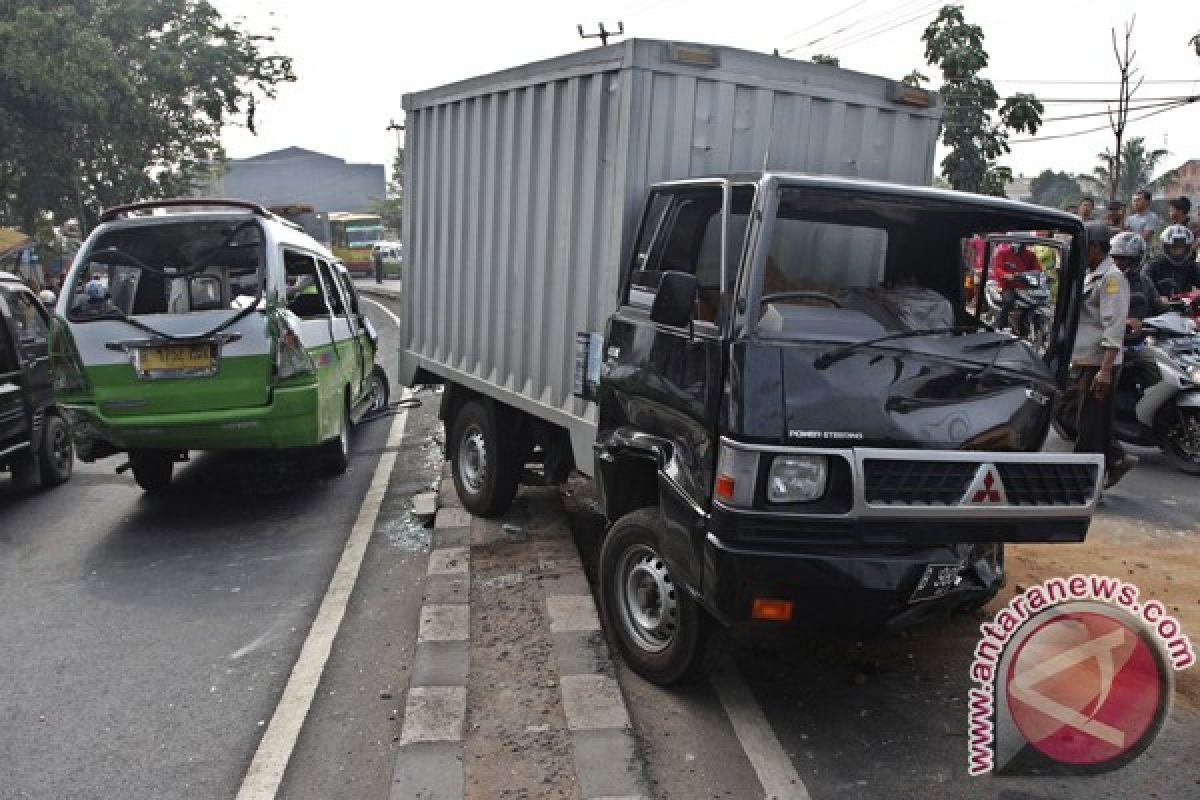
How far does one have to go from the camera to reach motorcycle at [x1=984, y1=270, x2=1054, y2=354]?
3.98 meters

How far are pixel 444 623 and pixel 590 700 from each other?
3.63ft

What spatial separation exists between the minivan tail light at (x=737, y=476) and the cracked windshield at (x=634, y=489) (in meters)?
0.01

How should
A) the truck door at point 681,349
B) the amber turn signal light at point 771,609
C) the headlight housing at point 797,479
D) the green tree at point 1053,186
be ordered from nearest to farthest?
the headlight housing at point 797,479 → the amber turn signal light at point 771,609 → the truck door at point 681,349 → the green tree at point 1053,186

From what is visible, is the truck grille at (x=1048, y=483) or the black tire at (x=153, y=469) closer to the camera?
the truck grille at (x=1048, y=483)

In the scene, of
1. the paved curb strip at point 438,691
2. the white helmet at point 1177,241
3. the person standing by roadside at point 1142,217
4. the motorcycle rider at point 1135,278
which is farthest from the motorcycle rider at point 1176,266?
the paved curb strip at point 438,691

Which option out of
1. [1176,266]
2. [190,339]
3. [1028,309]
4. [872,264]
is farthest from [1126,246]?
[190,339]

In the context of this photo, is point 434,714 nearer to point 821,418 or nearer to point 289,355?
point 821,418

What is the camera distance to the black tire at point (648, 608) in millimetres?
3701

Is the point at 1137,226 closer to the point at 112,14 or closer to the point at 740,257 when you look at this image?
the point at 740,257

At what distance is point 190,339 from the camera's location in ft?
19.9

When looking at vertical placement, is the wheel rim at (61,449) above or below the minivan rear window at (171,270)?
below

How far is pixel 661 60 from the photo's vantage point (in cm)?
432

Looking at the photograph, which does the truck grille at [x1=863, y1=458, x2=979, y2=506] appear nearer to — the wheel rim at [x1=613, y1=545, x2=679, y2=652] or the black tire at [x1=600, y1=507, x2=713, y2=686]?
the black tire at [x1=600, y1=507, x2=713, y2=686]

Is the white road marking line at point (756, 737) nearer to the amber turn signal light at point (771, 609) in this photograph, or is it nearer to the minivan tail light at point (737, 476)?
the amber turn signal light at point (771, 609)
